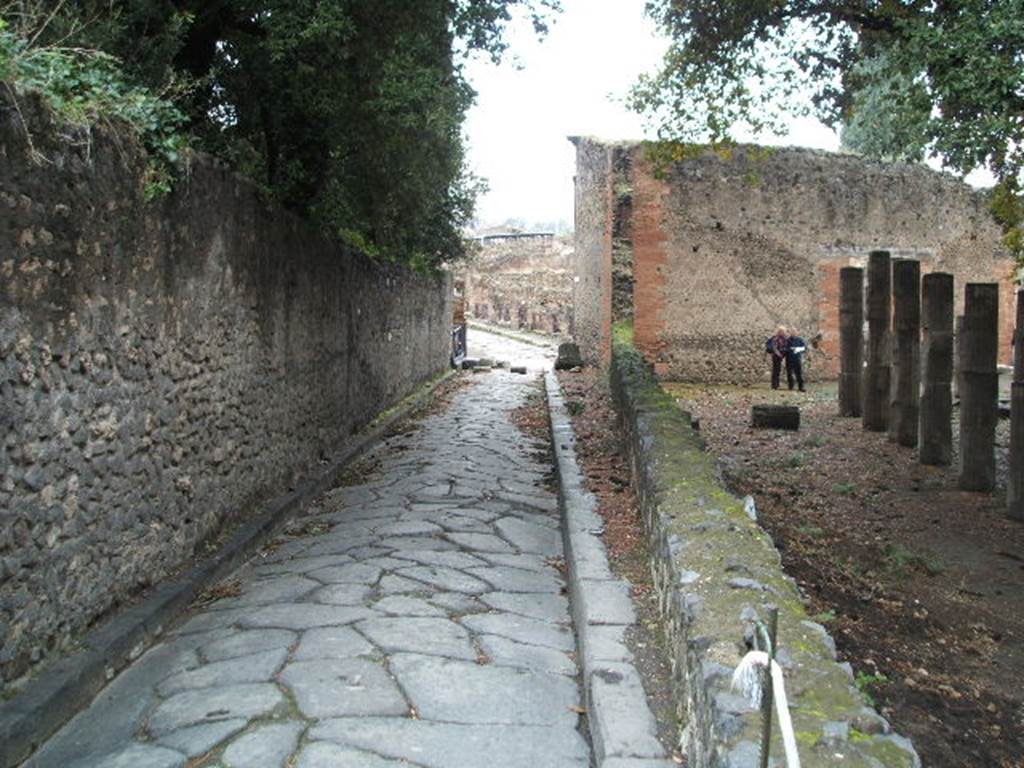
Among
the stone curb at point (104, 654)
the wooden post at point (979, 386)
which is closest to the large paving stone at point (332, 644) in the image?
the stone curb at point (104, 654)

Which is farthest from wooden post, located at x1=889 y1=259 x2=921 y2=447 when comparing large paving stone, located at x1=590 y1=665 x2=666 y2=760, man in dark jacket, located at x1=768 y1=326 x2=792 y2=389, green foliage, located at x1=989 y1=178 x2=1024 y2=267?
large paving stone, located at x1=590 y1=665 x2=666 y2=760

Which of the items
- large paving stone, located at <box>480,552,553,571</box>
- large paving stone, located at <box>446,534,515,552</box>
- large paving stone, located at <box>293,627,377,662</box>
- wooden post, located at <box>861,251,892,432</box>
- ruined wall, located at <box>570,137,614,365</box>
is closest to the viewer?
large paving stone, located at <box>293,627,377,662</box>

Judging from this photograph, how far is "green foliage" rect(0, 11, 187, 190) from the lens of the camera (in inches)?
147

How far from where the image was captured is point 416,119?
744 cm

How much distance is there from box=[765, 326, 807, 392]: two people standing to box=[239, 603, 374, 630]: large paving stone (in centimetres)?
1395

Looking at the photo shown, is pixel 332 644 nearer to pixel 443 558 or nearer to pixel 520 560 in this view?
pixel 443 558

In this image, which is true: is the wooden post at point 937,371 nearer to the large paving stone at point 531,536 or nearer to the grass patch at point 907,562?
the grass patch at point 907,562

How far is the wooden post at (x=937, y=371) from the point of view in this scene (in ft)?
32.2

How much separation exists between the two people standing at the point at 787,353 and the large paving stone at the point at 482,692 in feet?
46.7

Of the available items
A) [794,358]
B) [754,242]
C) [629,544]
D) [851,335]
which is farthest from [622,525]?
[754,242]

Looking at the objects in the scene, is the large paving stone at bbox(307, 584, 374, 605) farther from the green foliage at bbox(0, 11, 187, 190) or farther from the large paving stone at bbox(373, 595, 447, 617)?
the green foliage at bbox(0, 11, 187, 190)

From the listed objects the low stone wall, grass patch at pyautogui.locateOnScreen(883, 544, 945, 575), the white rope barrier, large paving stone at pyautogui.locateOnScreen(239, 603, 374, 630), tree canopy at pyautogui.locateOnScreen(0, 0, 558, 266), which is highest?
tree canopy at pyautogui.locateOnScreen(0, 0, 558, 266)

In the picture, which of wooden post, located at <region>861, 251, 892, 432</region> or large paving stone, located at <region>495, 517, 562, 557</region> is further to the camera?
wooden post, located at <region>861, 251, 892, 432</region>

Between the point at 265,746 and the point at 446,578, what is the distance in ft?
7.07
